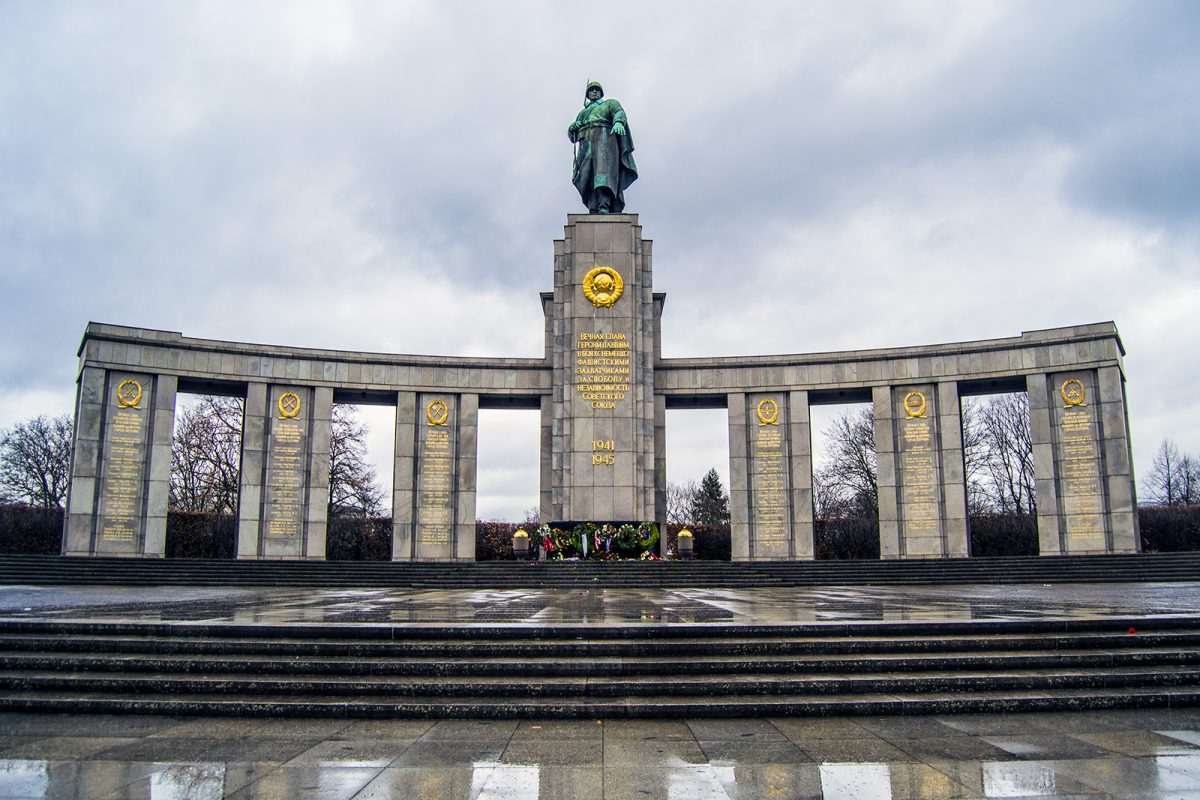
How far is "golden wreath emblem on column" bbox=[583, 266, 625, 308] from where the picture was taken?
32.2 metres

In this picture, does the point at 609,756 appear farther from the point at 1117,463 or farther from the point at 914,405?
the point at 1117,463

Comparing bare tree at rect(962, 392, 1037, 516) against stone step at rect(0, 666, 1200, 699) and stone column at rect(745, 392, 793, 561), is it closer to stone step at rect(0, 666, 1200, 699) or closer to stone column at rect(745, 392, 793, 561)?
stone column at rect(745, 392, 793, 561)

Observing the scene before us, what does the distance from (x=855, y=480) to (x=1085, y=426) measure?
74.6ft

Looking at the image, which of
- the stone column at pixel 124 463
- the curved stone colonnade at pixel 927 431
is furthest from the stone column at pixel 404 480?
the curved stone colonnade at pixel 927 431

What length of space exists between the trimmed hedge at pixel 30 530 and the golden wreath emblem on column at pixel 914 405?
1349 inches

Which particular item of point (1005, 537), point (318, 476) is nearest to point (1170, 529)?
point (1005, 537)

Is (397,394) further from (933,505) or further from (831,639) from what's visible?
(831,639)

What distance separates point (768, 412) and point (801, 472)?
2.74 m

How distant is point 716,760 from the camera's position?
601cm

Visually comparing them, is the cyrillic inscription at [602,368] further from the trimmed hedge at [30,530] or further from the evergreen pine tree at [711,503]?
the evergreen pine tree at [711,503]

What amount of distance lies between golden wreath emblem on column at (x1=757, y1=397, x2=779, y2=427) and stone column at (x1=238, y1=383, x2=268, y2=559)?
19085mm

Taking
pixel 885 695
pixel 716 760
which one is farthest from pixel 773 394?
pixel 716 760

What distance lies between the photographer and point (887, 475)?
3095cm

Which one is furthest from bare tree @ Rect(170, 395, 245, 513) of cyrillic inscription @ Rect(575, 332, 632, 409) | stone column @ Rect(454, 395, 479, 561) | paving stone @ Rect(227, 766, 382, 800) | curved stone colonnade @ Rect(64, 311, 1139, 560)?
paving stone @ Rect(227, 766, 382, 800)
